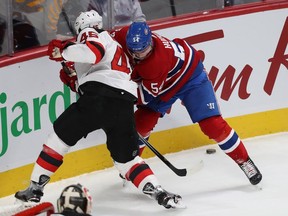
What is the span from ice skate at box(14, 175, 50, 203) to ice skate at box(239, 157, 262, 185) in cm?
108

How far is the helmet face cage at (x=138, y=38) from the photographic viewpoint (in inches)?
179

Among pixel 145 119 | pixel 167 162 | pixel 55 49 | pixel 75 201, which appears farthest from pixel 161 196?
pixel 75 201

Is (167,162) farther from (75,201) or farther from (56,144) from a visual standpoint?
(75,201)

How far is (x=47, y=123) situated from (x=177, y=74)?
0.79 meters

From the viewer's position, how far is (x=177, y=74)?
189 inches

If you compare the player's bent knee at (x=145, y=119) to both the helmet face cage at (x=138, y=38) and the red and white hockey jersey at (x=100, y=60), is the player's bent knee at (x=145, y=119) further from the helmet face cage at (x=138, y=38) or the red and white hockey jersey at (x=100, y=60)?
the helmet face cage at (x=138, y=38)

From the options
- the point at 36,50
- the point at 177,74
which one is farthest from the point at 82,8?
the point at 177,74

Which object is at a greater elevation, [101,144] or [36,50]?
[36,50]

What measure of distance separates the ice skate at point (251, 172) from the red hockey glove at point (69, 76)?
100cm

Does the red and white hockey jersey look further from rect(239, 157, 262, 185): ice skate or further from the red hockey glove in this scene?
rect(239, 157, 262, 185): ice skate

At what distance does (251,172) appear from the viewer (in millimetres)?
4980

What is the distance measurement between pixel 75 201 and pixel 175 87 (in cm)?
159

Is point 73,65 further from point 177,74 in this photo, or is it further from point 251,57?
point 251,57

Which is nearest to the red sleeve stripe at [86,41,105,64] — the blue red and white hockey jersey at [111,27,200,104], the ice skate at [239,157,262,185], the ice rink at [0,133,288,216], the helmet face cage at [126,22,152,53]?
the helmet face cage at [126,22,152,53]
